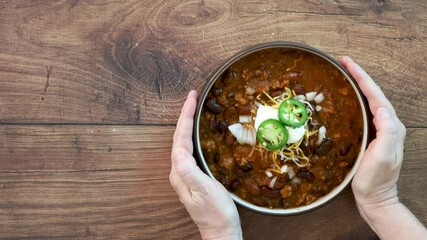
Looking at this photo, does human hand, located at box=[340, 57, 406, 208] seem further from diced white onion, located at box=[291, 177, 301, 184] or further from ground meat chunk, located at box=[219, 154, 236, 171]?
ground meat chunk, located at box=[219, 154, 236, 171]

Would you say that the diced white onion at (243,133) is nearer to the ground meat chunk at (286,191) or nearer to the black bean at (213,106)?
the black bean at (213,106)

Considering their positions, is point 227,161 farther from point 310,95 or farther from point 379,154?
point 379,154

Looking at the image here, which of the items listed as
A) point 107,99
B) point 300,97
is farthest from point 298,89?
point 107,99

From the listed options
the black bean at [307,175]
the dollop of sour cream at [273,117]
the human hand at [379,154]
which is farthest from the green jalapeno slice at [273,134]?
the human hand at [379,154]

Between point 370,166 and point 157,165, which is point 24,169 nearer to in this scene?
point 157,165

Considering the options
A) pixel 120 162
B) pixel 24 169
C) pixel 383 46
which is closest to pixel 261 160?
pixel 120 162
